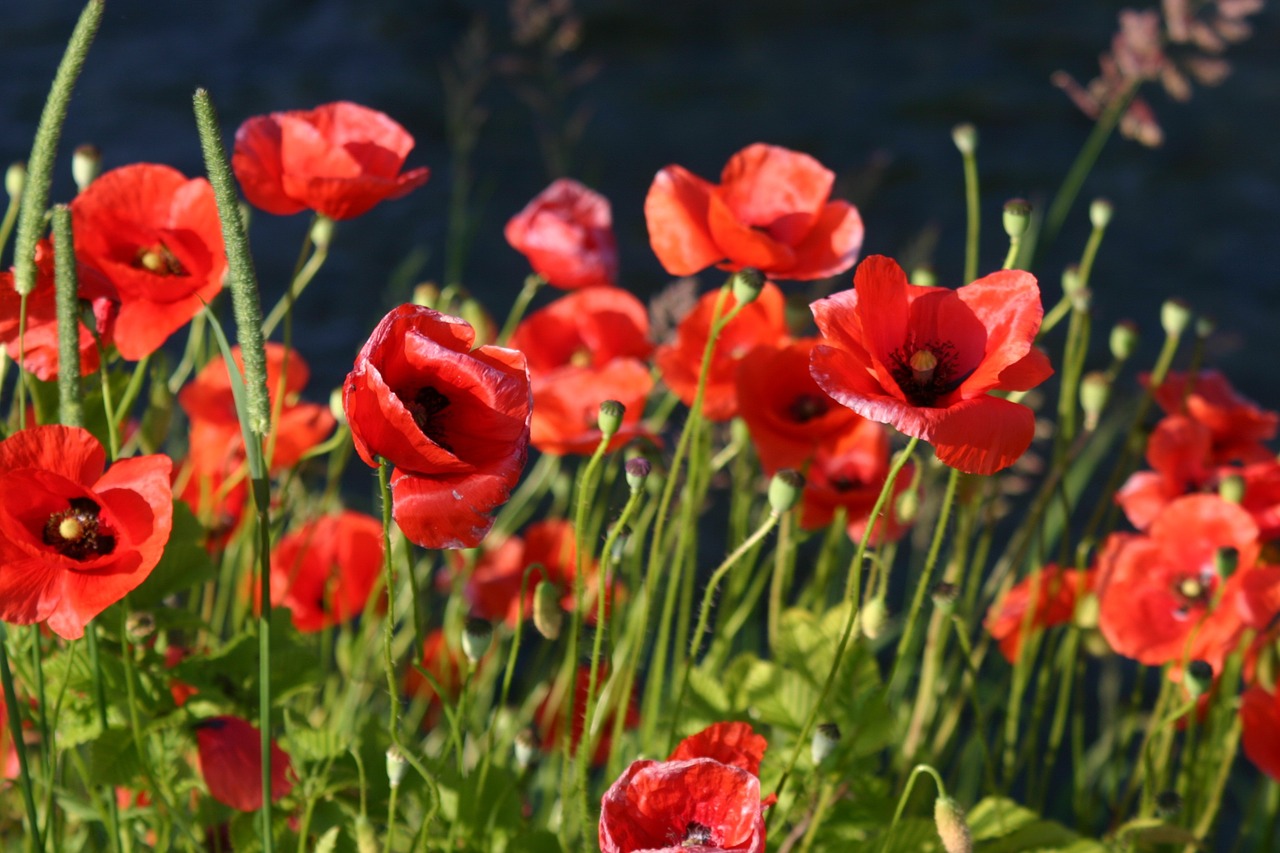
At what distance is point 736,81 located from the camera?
3.77m

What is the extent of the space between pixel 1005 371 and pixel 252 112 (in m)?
2.77

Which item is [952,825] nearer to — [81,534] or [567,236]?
[81,534]

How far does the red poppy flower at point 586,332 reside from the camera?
1.33 metres

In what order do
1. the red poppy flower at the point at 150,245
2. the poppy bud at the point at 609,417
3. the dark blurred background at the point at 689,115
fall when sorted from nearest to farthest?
the poppy bud at the point at 609,417 < the red poppy flower at the point at 150,245 < the dark blurred background at the point at 689,115

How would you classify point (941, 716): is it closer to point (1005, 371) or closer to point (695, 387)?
point (695, 387)

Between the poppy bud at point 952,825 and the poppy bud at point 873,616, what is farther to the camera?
the poppy bud at point 873,616

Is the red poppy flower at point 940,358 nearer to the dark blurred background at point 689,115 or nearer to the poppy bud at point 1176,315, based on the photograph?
the poppy bud at point 1176,315

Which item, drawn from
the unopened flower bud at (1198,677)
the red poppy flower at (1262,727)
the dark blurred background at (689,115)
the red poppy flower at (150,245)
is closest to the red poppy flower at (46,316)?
the red poppy flower at (150,245)

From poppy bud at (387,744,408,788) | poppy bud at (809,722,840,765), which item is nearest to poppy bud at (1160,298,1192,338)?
poppy bud at (809,722,840,765)

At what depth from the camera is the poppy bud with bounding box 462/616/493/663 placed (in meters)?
0.90

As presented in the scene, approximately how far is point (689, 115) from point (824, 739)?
2.82 m

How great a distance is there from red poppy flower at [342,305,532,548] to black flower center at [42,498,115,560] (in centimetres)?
23

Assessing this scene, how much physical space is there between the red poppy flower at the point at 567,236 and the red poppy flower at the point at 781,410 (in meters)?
0.22

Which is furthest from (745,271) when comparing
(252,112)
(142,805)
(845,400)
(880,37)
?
(880,37)
